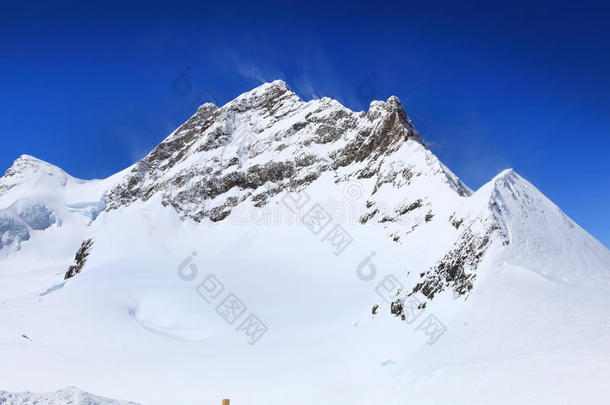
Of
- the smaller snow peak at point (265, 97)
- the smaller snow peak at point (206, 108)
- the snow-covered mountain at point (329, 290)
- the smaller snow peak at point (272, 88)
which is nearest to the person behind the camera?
the snow-covered mountain at point (329, 290)

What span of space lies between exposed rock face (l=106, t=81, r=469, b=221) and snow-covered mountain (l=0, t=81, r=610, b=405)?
38 cm

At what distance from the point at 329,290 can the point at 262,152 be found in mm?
42159

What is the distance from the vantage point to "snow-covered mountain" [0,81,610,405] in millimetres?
17531

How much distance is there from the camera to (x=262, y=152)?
75062mm

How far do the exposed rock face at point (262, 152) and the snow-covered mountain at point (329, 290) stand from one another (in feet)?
1.24

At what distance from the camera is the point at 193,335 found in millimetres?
33844

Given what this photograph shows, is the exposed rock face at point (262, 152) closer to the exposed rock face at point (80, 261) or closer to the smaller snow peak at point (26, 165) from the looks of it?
the exposed rock face at point (80, 261)

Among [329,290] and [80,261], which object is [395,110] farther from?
[80,261]

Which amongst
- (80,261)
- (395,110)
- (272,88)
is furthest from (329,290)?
(272,88)

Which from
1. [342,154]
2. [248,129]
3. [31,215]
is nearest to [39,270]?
[31,215]

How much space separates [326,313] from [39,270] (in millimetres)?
69586

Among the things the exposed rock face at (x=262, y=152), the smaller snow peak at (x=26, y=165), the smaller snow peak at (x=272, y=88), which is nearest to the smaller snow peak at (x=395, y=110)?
the exposed rock face at (x=262, y=152)

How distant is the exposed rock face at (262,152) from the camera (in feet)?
186

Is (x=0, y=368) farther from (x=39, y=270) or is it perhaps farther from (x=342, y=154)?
(x=39, y=270)
